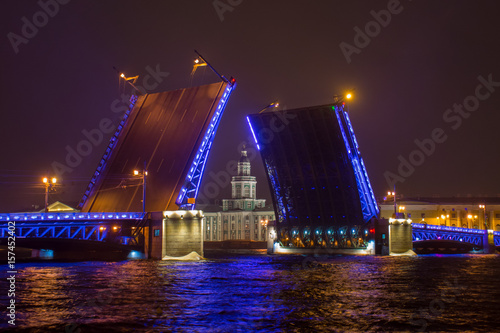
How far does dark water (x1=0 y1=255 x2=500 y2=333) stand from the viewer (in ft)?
47.3

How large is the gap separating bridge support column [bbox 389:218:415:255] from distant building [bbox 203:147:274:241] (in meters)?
65.6

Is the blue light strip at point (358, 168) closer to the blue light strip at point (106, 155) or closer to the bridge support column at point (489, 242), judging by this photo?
the blue light strip at point (106, 155)

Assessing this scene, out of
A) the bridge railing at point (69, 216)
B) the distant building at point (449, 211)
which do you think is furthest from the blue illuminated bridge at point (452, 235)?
the bridge railing at point (69, 216)

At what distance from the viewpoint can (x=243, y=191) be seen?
141000 mm

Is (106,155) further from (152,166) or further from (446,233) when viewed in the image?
(446,233)

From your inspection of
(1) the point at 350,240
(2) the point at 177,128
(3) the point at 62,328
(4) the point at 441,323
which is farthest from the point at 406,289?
(1) the point at 350,240

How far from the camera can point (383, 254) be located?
6325 cm

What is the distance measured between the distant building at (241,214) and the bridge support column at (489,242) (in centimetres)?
5475

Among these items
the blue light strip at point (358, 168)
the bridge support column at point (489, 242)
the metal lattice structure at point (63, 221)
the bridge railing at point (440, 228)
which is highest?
the blue light strip at point (358, 168)

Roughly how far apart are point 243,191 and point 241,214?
745cm

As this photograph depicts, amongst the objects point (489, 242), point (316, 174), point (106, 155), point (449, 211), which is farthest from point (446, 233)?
point (106, 155)

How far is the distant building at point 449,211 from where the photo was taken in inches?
3981

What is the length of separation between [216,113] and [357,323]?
119 ft

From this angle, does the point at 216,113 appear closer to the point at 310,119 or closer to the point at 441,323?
the point at 310,119
